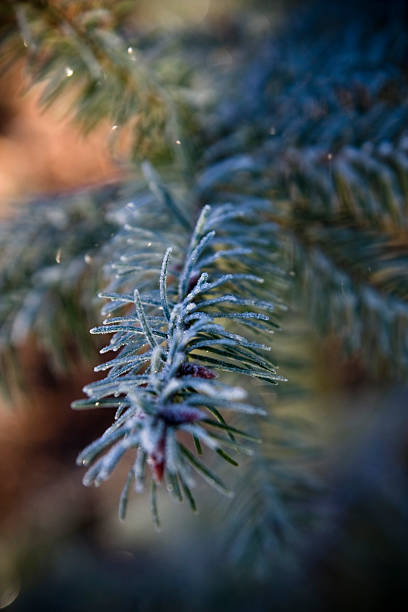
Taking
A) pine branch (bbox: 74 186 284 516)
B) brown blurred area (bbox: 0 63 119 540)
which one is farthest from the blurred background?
pine branch (bbox: 74 186 284 516)

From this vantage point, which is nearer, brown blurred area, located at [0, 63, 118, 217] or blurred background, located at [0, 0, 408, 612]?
blurred background, located at [0, 0, 408, 612]

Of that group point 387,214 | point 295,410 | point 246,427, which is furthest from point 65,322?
point 295,410

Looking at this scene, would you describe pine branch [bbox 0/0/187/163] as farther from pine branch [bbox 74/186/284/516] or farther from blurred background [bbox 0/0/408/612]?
pine branch [bbox 74/186/284/516]

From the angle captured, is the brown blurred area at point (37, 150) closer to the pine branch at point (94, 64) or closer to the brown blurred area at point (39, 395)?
the brown blurred area at point (39, 395)

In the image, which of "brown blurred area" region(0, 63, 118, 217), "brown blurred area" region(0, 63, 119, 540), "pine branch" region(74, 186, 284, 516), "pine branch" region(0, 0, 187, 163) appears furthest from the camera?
"brown blurred area" region(0, 63, 118, 217)

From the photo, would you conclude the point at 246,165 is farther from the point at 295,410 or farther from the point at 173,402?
the point at 295,410

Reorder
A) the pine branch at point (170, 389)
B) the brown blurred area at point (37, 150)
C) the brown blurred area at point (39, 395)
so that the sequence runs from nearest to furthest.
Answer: the pine branch at point (170, 389) < the brown blurred area at point (39, 395) < the brown blurred area at point (37, 150)

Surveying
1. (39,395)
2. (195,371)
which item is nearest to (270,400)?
(195,371)

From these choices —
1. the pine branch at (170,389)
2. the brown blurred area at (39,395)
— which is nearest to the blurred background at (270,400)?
the brown blurred area at (39,395)
